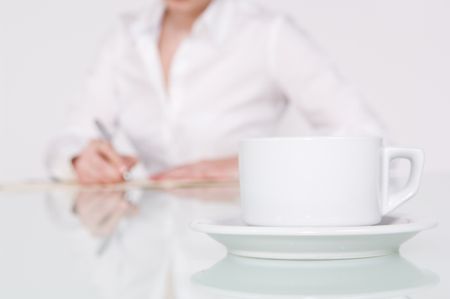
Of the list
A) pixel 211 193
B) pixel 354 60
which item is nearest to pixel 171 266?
pixel 211 193

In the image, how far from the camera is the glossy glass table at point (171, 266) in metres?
0.47

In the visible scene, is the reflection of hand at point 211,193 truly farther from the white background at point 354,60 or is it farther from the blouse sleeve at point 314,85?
the white background at point 354,60

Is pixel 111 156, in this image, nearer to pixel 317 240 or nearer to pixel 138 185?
pixel 138 185

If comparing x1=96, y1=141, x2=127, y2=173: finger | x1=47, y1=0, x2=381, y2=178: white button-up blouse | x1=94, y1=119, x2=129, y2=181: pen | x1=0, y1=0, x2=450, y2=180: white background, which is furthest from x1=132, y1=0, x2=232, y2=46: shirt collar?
x1=0, y1=0, x2=450, y2=180: white background

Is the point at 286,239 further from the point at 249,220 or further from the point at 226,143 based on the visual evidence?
the point at 226,143

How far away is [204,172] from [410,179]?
1203 mm

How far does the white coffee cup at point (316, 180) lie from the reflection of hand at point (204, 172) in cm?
120

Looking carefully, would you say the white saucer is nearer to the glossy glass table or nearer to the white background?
the glossy glass table

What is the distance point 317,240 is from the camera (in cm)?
54

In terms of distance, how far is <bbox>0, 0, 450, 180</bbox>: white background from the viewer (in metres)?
4.12

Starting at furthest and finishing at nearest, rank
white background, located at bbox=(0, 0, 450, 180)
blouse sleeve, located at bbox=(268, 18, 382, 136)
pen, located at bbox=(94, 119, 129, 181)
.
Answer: white background, located at bbox=(0, 0, 450, 180), pen, located at bbox=(94, 119, 129, 181), blouse sleeve, located at bbox=(268, 18, 382, 136)

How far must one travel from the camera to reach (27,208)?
1150 mm

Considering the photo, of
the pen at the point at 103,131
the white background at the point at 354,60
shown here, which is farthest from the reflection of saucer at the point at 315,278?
the white background at the point at 354,60

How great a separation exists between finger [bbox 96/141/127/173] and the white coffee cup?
1234 mm
